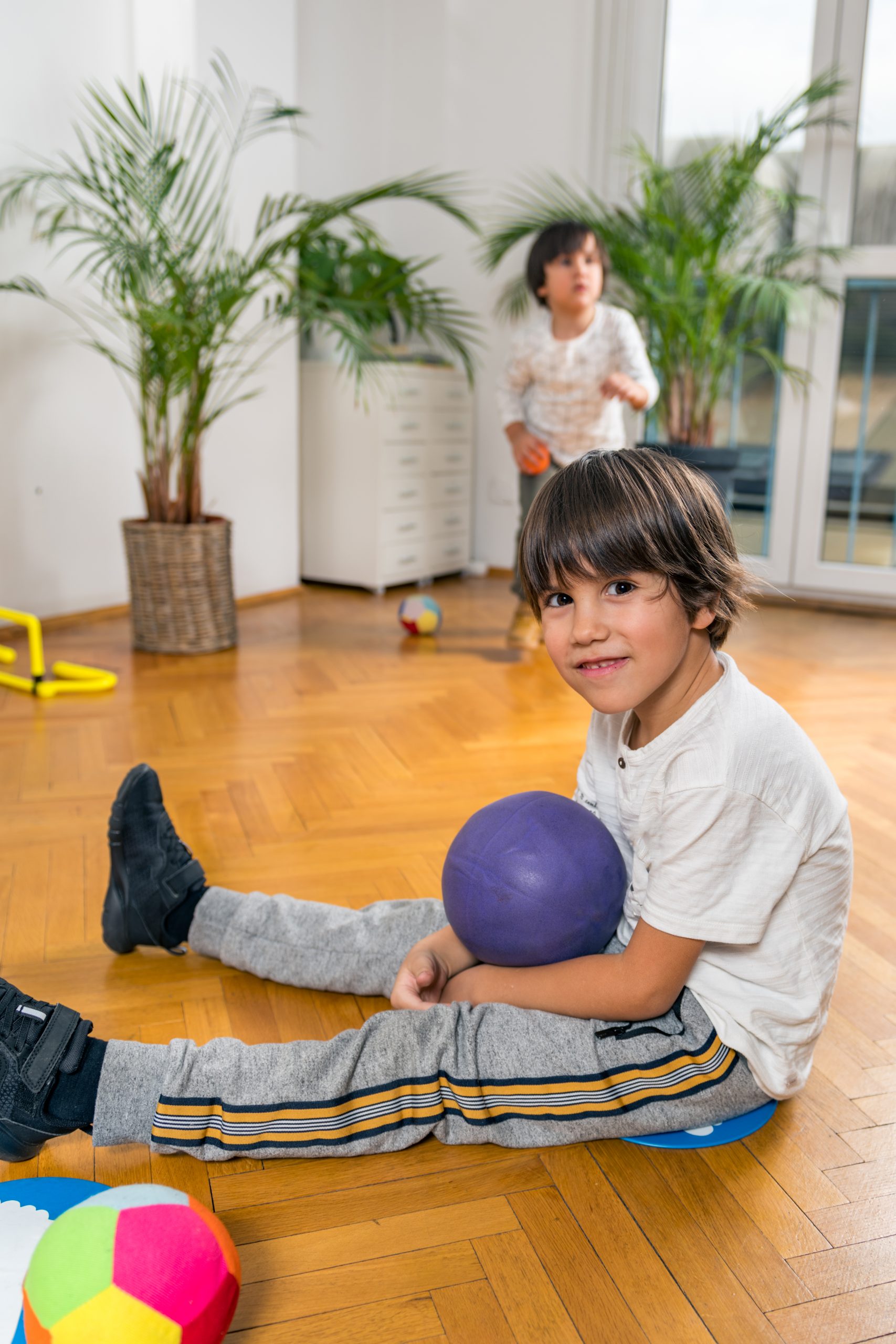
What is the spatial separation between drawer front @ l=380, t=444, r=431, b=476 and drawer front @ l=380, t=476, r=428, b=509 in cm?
2

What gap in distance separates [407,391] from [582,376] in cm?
99

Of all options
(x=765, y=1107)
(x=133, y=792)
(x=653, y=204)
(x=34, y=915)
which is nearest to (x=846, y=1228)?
(x=765, y=1107)

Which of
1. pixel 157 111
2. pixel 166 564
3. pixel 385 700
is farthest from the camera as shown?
pixel 157 111

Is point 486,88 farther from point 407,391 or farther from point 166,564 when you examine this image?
point 166,564

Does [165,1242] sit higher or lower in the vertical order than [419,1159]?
higher

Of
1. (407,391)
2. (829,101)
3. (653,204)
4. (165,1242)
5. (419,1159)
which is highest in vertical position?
(829,101)

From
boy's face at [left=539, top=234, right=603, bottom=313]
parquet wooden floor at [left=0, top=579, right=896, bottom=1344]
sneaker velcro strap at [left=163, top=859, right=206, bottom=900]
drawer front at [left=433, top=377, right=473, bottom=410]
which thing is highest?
boy's face at [left=539, top=234, right=603, bottom=313]

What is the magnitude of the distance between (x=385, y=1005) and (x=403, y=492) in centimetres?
298

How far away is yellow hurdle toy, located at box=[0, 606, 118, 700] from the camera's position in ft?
9.05

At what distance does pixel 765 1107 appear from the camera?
123 centimetres

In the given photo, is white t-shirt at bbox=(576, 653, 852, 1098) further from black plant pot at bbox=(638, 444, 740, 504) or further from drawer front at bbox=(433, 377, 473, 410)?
drawer front at bbox=(433, 377, 473, 410)

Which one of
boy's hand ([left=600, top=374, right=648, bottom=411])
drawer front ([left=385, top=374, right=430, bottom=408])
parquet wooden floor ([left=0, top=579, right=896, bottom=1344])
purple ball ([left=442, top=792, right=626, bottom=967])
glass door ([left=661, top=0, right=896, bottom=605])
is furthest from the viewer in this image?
drawer front ([left=385, top=374, right=430, bottom=408])

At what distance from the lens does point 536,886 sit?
1.19 metres

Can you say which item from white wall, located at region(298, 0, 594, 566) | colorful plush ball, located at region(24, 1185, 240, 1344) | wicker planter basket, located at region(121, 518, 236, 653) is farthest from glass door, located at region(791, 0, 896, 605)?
colorful plush ball, located at region(24, 1185, 240, 1344)
